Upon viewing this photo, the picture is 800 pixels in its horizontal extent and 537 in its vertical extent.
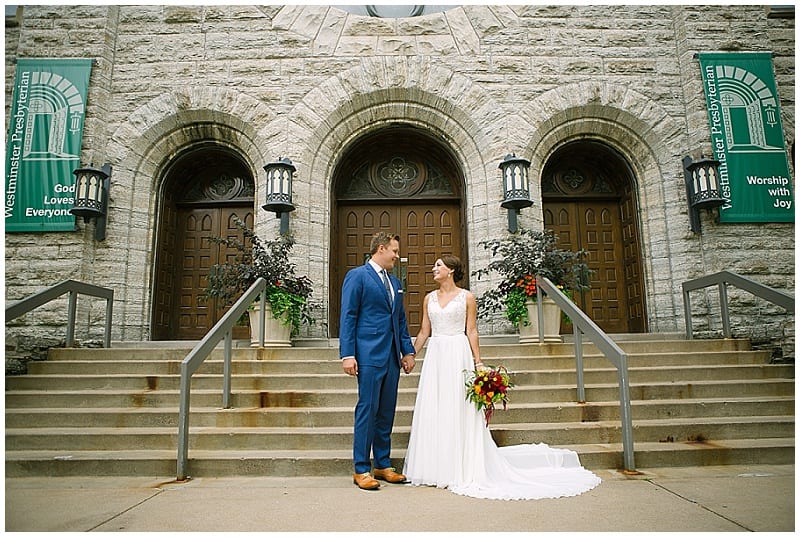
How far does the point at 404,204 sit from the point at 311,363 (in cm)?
401

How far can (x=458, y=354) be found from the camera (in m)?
3.71

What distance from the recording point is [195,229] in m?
8.80

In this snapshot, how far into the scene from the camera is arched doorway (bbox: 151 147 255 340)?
8.41m

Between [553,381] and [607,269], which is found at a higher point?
[607,269]

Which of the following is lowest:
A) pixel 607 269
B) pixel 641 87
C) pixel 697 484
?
pixel 697 484

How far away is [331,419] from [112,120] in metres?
6.42

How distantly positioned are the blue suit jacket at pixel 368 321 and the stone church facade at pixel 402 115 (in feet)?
13.5

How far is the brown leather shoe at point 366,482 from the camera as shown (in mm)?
3342

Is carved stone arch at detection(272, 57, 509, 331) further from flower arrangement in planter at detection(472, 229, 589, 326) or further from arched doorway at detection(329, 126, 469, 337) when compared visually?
flower arrangement in planter at detection(472, 229, 589, 326)

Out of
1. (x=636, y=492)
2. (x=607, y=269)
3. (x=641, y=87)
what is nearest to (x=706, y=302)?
(x=607, y=269)

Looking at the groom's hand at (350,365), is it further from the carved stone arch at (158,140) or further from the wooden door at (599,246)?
the wooden door at (599,246)

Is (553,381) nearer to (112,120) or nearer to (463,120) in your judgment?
(463,120)

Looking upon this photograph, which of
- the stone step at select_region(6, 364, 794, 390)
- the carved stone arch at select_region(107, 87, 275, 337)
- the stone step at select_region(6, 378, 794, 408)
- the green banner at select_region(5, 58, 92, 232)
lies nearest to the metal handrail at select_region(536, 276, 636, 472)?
the stone step at select_region(6, 378, 794, 408)

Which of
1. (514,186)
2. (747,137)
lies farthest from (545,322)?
(747,137)
